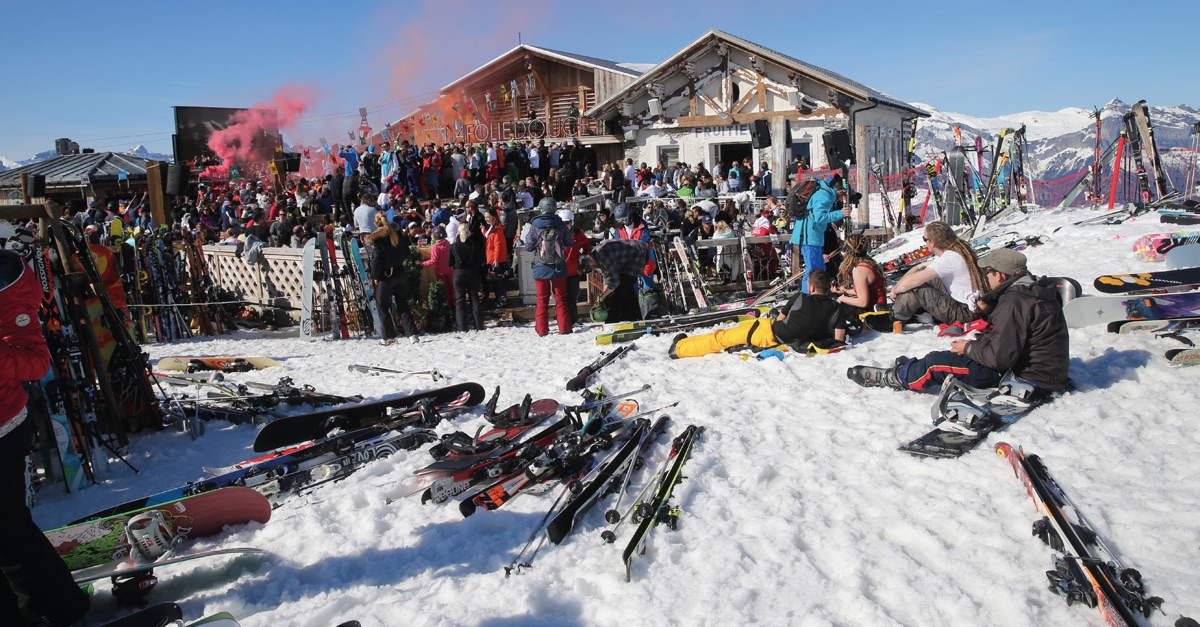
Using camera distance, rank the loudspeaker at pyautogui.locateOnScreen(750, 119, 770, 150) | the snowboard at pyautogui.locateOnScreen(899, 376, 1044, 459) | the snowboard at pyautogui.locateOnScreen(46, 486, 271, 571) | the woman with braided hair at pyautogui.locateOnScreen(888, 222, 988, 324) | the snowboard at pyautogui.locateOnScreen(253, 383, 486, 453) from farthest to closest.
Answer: the loudspeaker at pyautogui.locateOnScreen(750, 119, 770, 150) → the woman with braided hair at pyautogui.locateOnScreen(888, 222, 988, 324) → the snowboard at pyautogui.locateOnScreen(253, 383, 486, 453) → the snowboard at pyautogui.locateOnScreen(899, 376, 1044, 459) → the snowboard at pyautogui.locateOnScreen(46, 486, 271, 571)

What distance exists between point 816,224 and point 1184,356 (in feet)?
14.9

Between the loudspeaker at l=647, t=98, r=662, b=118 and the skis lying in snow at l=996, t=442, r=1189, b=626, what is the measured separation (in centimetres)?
1963

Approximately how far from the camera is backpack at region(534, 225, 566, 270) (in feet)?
31.3

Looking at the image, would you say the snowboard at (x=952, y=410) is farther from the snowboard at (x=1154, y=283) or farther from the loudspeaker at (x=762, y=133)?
the loudspeaker at (x=762, y=133)

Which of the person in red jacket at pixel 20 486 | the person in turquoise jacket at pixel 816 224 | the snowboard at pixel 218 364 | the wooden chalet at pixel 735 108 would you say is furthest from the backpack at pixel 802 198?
the wooden chalet at pixel 735 108

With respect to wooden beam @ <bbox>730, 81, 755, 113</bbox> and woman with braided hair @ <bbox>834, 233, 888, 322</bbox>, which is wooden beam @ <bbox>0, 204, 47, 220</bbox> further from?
wooden beam @ <bbox>730, 81, 755, 113</bbox>

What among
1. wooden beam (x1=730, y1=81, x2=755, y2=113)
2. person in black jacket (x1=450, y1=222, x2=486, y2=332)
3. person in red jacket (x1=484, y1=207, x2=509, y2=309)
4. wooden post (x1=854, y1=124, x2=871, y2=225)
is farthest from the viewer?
wooden beam (x1=730, y1=81, x2=755, y2=113)

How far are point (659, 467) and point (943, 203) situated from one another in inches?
533

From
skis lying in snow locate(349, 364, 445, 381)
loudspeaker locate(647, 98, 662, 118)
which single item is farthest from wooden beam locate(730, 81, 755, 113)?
skis lying in snow locate(349, 364, 445, 381)

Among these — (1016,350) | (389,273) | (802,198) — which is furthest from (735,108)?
(1016,350)

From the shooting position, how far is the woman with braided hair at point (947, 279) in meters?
7.25

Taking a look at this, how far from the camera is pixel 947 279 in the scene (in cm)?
744

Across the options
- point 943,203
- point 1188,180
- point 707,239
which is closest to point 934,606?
point 707,239

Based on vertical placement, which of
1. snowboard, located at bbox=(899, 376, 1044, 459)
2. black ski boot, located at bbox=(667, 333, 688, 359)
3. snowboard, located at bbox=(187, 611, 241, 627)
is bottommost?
snowboard, located at bbox=(187, 611, 241, 627)
